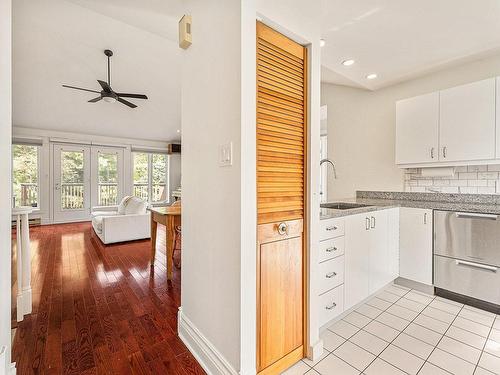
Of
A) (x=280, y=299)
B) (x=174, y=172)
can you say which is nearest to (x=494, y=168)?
(x=280, y=299)

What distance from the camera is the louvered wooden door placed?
4.20 feet

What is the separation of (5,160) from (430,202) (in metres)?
3.68

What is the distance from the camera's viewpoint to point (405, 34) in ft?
6.92

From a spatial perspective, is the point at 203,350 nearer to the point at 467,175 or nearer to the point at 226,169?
the point at 226,169

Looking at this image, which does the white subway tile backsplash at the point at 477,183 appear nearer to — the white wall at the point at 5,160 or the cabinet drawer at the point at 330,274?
the cabinet drawer at the point at 330,274

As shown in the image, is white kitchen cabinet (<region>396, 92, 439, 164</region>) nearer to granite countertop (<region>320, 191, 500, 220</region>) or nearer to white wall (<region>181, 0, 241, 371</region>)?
granite countertop (<region>320, 191, 500, 220</region>)

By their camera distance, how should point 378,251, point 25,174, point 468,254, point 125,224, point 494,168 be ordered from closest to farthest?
point 468,254, point 378,251, point 494,168, point 125,224, point 25,174

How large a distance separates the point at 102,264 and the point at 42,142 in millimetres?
4688

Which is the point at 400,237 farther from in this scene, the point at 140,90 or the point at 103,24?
the point at 140,90

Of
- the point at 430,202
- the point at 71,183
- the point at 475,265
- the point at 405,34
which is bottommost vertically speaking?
the point at 475,265

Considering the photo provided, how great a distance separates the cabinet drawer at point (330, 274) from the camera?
5.65ft

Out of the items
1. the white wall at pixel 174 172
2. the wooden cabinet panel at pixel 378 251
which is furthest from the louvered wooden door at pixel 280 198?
the white wall at pixel 174 172

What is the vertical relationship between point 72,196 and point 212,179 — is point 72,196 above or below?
below

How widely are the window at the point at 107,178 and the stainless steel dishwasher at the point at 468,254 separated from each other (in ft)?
24.1
